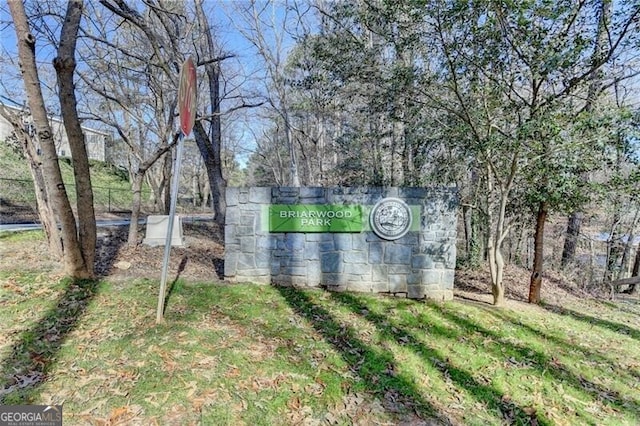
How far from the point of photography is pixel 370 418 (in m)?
2.37

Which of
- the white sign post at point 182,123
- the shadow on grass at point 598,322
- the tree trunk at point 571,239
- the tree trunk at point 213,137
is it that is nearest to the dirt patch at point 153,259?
the white sign post at point 182,123

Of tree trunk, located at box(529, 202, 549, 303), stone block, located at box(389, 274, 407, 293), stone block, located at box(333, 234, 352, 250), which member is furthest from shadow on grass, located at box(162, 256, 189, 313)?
tree trunk, located at box(529, 202, 549, 303)

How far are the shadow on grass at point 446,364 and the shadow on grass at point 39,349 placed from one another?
282 cm

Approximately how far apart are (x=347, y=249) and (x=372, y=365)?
186 cm

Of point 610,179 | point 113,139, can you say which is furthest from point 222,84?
point 113,139

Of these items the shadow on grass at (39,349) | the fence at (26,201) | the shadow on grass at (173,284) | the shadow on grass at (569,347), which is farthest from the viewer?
the fence at (26,201)

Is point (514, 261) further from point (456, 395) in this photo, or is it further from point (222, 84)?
point (222, 84)

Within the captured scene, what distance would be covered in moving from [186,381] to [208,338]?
2.02 feet

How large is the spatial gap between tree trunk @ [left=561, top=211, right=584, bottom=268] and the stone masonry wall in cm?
606

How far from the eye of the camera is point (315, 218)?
→ 15.1ft

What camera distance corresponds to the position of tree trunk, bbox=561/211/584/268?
8.61 meters

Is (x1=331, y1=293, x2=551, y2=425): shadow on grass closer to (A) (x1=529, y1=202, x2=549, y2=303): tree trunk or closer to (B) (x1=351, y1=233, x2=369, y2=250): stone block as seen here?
(B) (x1=351, y1=233, x2=369, y2=250): stone block

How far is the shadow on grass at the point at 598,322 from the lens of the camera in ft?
14.8

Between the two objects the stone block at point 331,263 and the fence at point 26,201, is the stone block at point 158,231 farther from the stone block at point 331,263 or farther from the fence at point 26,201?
the fence at point 26,201
